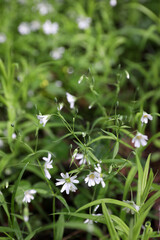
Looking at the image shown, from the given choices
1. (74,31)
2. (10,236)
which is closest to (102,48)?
(74,31)

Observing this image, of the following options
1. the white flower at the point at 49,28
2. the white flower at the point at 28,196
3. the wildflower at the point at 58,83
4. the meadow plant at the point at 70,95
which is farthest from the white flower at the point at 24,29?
the white flower at the point at 28,196

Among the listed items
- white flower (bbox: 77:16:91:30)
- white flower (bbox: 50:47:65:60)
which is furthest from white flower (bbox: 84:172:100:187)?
white flower (bbox: 77:16:91:30)

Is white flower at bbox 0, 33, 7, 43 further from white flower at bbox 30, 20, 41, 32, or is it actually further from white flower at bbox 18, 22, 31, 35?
white flower at bbox 30, 20, 41, 32

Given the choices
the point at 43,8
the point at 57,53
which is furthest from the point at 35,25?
the point at 57,53

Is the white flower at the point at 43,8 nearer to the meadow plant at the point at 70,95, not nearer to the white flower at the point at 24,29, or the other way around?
the meadow plant at the point at 70,95

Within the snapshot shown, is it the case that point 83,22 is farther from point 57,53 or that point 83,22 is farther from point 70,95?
point 70,95

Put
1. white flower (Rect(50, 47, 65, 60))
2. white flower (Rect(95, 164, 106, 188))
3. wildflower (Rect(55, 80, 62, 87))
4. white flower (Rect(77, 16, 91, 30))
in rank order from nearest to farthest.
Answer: white flower (Rect(95, 164, 106, 188)) → wildflower (Rect(55, 80, 62, 87)) → white flower (Rect(50, 47, 65, 60)) → white flower (Rect(77, 16, 91, 30))

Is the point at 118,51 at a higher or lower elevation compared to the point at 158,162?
higher

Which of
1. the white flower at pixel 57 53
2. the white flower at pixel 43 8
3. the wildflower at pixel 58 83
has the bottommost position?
the wildflower at pixel 58 83

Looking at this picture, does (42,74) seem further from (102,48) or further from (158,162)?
(158,162)

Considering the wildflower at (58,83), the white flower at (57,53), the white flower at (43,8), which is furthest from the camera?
the white flower at (43,8)

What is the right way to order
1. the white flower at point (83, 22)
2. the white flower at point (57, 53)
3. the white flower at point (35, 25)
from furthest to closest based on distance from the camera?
the white flower at point (35, 25) < the white flower at point (83, 22) < the white flower at point (57, 53)
